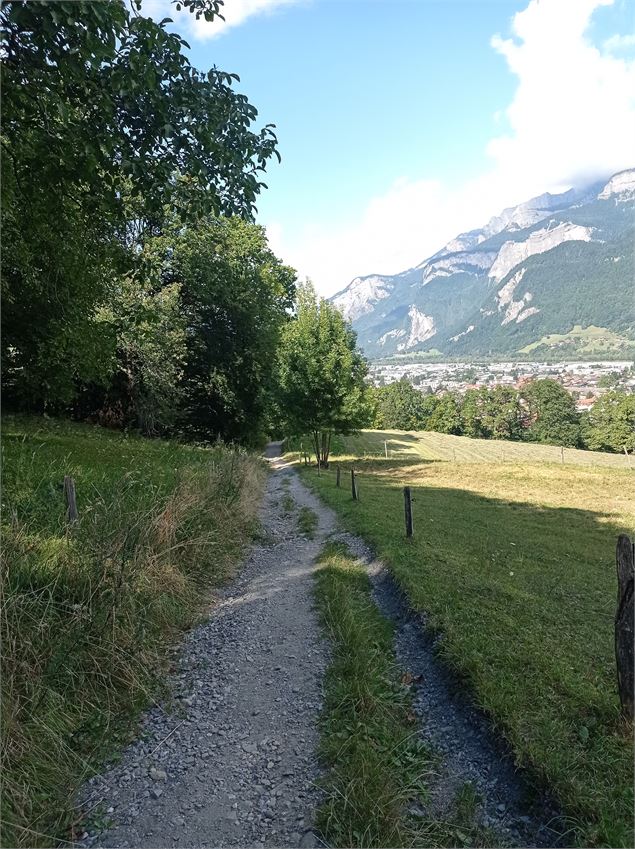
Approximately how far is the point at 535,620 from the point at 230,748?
436 cm

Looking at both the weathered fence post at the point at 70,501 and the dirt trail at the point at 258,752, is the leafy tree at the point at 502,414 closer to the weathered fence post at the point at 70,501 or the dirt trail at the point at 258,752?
the dirt trail at the point at 258,752

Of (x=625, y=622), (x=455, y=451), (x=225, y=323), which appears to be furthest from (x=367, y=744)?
(x=455, y=451)

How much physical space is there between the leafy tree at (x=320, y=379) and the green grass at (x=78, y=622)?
72.9ft

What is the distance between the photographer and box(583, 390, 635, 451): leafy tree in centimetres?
7212

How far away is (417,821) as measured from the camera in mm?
3297

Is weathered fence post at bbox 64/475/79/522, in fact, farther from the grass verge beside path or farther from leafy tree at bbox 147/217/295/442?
leafy tree at bbox 147/217/295/442

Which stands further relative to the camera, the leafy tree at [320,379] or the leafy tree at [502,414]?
the leafy tree at [502,414]

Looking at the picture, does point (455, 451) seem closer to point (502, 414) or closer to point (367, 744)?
point (502, 414)

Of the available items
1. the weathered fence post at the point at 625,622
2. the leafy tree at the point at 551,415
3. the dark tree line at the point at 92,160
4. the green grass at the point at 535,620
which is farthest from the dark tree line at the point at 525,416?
the weathered fence post at the point at 625,622

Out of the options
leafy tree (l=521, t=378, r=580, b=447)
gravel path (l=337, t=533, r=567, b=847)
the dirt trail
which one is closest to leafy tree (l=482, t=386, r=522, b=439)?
leafy tree (l=521, t=378, r=580, b=447)

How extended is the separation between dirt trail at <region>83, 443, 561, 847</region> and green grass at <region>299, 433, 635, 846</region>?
0.28 m

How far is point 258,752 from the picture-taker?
13.6 ft

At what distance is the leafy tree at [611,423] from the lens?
237ft

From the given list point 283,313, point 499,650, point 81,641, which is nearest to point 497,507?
point 499,650
